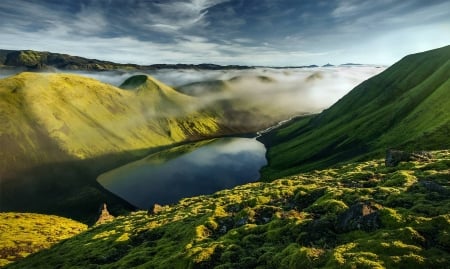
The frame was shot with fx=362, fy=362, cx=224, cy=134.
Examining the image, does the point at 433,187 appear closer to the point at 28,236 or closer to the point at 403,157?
the point at 403,157

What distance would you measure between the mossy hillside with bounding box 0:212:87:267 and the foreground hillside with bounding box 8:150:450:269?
6592 centimetres

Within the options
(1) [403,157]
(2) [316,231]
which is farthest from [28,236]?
(1) [403,157]

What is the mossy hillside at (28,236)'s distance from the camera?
452ft

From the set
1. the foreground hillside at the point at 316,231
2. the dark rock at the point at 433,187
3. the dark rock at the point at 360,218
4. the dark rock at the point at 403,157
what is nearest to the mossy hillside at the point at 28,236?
the foreground hillside at the point at 316,231

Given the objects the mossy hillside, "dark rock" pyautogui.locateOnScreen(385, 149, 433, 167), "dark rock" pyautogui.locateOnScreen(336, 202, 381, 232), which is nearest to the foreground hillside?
"dark rock" pyautogui.locateOnScreen(336, 202, 381, 232)

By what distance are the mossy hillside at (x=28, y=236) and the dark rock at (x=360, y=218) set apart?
402 ft

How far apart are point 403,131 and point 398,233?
537 feet

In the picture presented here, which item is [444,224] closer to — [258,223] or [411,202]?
[411,202]

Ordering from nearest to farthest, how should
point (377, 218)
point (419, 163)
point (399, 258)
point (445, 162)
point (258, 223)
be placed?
1. point (399, 258)
2. point (377, 218)
3. point (258, 223)
4. point (445, 162)
5. point (419, 163)

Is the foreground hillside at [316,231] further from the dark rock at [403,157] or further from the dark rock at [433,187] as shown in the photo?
the dark rock at [403,157]

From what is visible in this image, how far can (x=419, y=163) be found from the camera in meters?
70.1

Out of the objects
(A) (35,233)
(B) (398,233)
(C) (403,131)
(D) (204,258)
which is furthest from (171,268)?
(C) (403,131)

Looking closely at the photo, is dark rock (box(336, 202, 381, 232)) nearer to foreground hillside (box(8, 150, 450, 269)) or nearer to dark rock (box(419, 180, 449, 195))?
foreground hillside (box(8, 150, 450, 269))

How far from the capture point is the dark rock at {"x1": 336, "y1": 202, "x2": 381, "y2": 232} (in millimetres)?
42969
